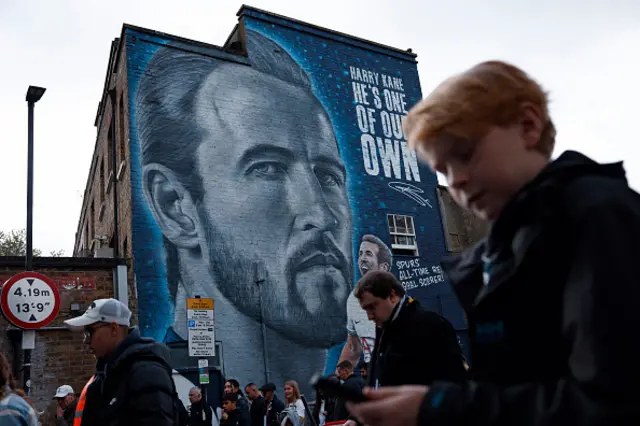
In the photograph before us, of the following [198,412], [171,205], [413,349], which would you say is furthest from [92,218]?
[413,349]

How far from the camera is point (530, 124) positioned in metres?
1.19

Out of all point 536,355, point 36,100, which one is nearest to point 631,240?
point 536,355

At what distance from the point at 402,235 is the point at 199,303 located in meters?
7.77

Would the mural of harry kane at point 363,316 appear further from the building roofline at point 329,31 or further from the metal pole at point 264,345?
the building roofline at point 329,31

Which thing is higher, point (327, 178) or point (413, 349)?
point (327, 178)

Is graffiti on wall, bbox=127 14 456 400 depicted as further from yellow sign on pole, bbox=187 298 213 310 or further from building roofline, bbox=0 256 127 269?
building roofline, bbox=0 256 127 269

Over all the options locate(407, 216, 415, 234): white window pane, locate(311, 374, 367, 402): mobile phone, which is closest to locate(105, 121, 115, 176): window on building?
locate(407, 216, 415, 234): white window pane

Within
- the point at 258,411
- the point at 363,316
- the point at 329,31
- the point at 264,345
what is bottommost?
the point at 258,411

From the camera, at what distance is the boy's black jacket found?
827 mm

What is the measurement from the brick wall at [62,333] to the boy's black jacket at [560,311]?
13007 millimetres

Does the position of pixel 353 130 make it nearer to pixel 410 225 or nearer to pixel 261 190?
pixel 410 225

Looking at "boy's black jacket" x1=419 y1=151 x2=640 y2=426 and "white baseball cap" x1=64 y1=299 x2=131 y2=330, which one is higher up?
"white baseball cap" x1=64 y1=299 x2=131 y2=330
